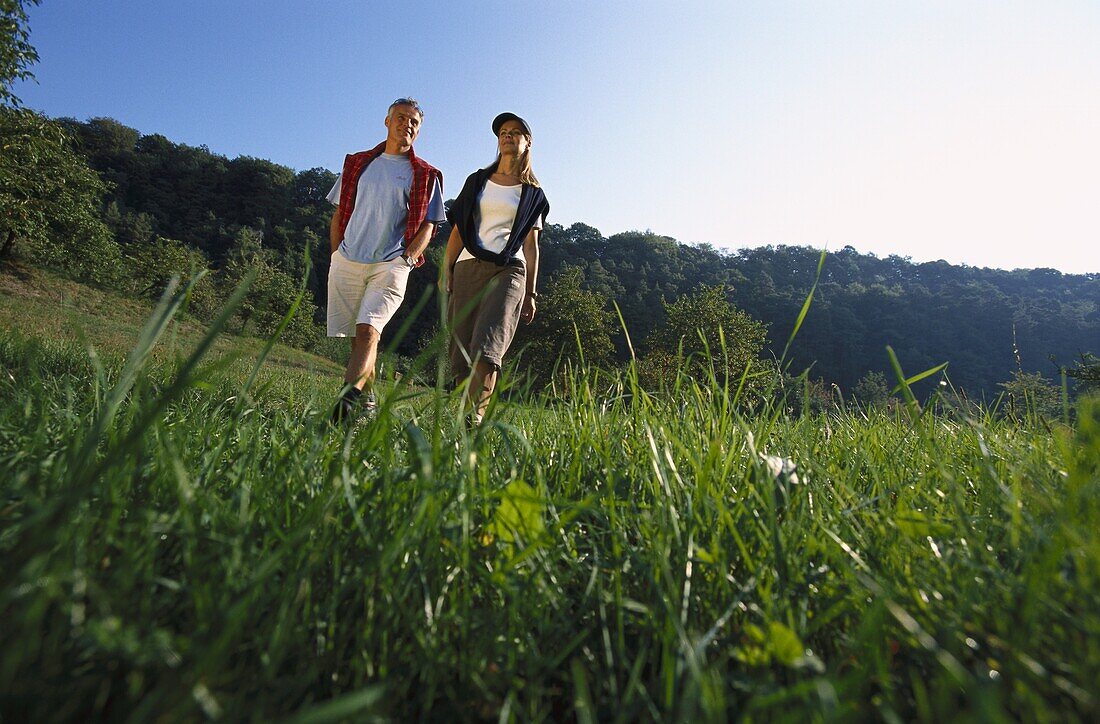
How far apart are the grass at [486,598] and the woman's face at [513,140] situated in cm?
327

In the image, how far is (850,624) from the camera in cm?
83

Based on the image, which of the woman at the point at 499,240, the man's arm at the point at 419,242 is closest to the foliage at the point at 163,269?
the man's arm at the point at 419,242

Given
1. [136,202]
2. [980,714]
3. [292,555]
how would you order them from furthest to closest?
[136,202], [292,555], [980,714]

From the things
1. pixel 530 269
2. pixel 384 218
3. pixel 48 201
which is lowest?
pixel 530 269

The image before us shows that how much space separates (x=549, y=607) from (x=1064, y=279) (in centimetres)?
11404

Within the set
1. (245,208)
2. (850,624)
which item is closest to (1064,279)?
(245,208)

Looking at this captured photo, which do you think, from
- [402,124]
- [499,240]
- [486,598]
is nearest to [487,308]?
[499,240]

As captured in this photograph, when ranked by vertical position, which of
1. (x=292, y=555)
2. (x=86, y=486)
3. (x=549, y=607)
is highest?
(x=86, y=486)

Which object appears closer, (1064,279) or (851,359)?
(851,359)

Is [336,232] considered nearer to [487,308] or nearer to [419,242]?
[419,242]

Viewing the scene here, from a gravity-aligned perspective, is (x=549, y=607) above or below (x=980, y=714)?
below

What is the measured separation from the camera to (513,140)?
4055 millimetres

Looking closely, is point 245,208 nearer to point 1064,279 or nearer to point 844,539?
point 844,539

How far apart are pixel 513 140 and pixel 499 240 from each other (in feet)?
2.33
